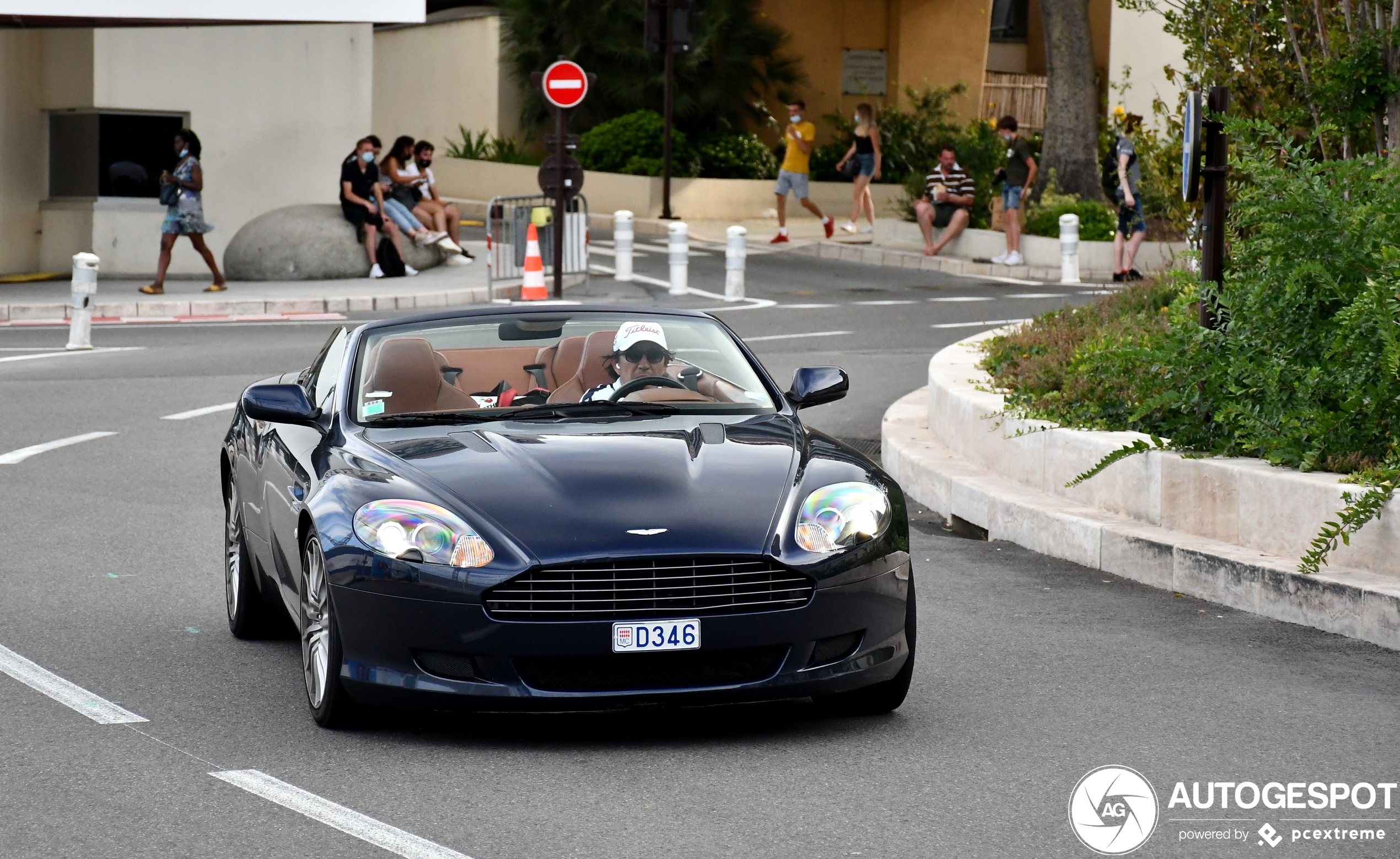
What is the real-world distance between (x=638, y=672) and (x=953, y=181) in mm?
23520

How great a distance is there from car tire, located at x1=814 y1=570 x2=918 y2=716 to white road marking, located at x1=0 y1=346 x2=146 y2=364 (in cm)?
1281

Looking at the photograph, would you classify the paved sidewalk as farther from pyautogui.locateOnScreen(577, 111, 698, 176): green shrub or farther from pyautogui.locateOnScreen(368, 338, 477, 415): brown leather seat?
pyautogui.locateOnScreen(368, 338, 477, 415): brown leather seat

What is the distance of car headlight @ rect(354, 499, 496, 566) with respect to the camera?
558 centimetres

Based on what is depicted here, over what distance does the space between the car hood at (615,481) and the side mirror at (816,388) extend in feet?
1.74

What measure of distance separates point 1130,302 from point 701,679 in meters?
8.27

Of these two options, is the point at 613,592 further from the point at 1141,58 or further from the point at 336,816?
the point at 1141,58

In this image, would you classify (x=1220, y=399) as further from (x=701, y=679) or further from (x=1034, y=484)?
(x=701, y=679)

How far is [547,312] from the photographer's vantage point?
293 inches

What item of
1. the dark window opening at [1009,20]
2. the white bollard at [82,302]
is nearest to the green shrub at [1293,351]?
the white bollard at [82,302]

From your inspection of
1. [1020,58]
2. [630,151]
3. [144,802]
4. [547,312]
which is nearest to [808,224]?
[630,151]

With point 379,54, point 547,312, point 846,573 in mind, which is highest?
point 379,54

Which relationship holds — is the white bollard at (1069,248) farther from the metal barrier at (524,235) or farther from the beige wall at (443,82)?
the beige wall at (443,82)

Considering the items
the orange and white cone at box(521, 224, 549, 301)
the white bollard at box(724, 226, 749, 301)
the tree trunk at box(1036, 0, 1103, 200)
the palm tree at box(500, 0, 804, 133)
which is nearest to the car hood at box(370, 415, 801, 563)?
the orange and white cone at box(521, 224, 549, 301)

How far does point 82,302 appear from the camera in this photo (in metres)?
18.3
